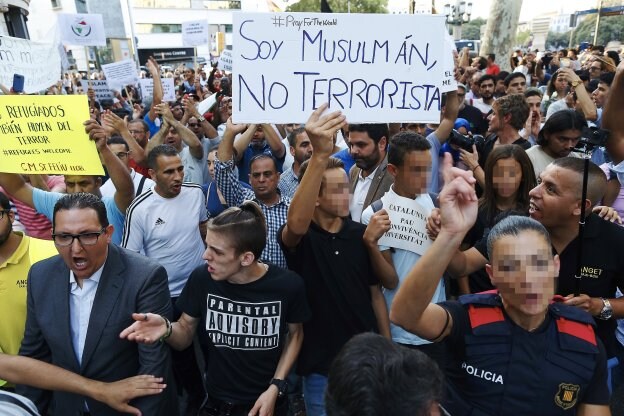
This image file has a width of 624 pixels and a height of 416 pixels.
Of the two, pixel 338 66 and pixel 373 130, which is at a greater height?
pixel 338 66

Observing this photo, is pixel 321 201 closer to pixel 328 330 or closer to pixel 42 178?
pixel 328 330

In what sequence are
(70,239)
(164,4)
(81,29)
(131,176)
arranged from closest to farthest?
(70,239), (131,176), (81,29), (164,4)

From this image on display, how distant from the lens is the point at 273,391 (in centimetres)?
221

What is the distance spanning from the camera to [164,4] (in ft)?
175

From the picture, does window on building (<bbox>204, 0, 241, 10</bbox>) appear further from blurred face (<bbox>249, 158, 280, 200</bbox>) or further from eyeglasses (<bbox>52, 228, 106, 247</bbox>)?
eyeglasses (<bbox>52, 228, 106, 247</bbox>)

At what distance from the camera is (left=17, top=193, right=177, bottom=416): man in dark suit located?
2041 mm

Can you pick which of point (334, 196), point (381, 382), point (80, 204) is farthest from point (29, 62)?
point (381, 382)

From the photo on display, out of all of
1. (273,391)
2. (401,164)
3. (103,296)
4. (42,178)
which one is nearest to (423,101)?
(401,164)

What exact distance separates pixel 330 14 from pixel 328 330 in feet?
5.45

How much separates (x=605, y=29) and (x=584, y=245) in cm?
5186

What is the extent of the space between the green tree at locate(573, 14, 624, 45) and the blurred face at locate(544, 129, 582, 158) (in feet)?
144

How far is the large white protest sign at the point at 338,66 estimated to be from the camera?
7.41ft

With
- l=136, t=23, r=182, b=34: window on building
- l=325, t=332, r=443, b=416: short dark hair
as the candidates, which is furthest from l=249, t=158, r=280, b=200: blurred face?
l=136, t=23, r=182, b=34: window on building

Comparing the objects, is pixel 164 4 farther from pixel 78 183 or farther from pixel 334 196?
pixel 334 196
